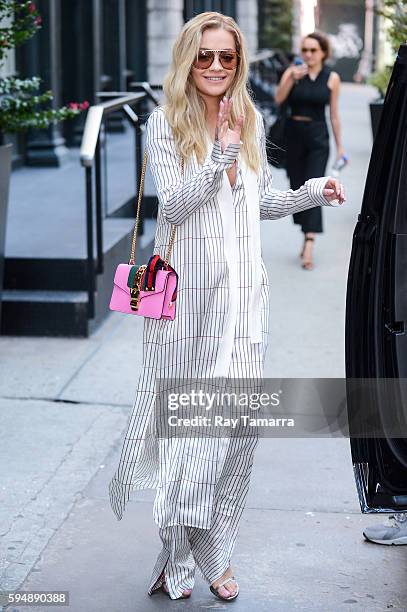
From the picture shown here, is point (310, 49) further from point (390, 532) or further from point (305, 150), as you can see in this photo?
point (390, 532)

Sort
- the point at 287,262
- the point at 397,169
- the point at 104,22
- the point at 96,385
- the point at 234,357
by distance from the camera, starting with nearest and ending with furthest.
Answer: the point at 397,169 → the point at 234,357 → the point at 96,385 → the point at 287,262 → the point at 104,22

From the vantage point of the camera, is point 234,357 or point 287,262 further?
point 287,262

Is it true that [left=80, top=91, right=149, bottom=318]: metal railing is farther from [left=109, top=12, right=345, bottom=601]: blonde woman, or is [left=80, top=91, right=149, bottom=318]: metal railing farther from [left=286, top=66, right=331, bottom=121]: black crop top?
[left=109, top=12, right=345, bottom=601]: blonde woman

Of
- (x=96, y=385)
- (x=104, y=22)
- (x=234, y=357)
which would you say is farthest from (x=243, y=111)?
(x=104, y=22)

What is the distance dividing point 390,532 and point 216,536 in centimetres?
84

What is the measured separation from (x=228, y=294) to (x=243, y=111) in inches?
22.9

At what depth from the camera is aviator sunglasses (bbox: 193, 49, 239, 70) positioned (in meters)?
3.54

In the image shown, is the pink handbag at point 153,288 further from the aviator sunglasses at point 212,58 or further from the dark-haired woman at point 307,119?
the dark-haired woman at point 307,119

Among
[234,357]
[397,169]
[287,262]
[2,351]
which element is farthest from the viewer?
[287,262]

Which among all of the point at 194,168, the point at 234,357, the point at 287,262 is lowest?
the point at 287,262

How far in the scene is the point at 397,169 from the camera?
3.42 metres

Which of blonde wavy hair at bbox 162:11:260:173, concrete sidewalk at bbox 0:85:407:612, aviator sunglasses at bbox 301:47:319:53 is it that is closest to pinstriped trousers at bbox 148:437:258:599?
concrete sidewalk at bbox 0:85:407:612

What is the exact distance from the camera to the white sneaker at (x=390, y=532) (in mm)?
4234

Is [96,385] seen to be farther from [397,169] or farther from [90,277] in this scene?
[397,169]
